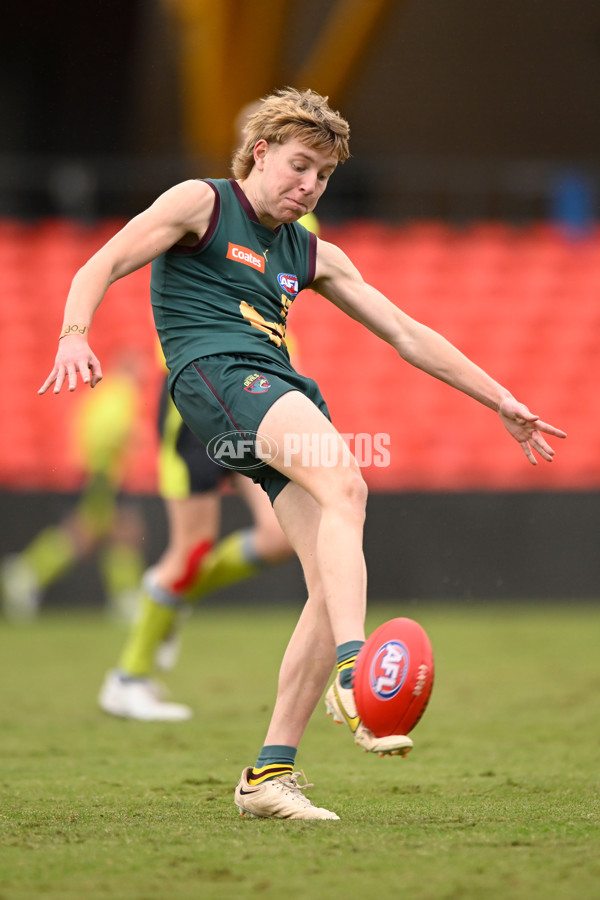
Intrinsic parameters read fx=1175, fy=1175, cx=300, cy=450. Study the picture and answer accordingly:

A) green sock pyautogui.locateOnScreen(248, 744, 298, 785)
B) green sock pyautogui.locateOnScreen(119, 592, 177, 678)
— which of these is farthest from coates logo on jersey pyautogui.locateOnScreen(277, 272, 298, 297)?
green sock pyautogui.locateOnScreen(119, 592, 177, 678)

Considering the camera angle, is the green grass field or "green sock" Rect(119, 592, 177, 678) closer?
the green grass field

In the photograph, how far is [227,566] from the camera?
17.7ft

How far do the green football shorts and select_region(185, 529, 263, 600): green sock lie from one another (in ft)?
6.92

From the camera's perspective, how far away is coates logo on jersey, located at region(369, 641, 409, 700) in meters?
2.66

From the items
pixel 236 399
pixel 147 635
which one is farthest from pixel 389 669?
pixel 147 635

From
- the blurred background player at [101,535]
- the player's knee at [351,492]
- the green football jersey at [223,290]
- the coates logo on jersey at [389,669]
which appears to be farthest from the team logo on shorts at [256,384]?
the blurred background player at [101,535]

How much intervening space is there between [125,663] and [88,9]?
9783mm

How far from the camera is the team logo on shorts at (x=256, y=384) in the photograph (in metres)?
3.02

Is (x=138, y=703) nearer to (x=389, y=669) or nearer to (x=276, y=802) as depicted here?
(x=276, y=802)

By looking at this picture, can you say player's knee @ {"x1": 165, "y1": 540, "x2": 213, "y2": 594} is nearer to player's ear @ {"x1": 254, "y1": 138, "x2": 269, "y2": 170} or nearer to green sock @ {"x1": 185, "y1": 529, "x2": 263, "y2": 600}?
green sock @ {"x1": 185, "y1": 529, "x2": 263, "y2": 600}

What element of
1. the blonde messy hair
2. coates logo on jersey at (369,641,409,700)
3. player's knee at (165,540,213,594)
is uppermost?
the blonde messy hair

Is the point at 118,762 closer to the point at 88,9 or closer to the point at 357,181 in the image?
the point at 357,181

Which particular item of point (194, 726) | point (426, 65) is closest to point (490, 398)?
point (194, 726)

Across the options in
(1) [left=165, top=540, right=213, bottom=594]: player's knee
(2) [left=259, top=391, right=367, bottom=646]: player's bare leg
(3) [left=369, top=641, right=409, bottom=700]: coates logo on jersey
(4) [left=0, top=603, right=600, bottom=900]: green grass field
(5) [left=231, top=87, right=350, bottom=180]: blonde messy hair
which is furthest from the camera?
(1) [left=165, top=540, right=213, bottom=594]: player's knee
